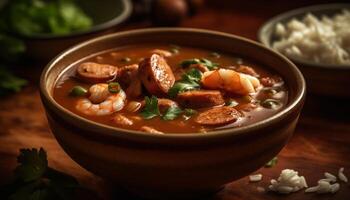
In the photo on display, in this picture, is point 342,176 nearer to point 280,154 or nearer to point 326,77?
point 280,154

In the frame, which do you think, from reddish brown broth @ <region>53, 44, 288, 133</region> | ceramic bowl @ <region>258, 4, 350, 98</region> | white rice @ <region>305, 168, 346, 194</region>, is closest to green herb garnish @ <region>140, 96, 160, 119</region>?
reddish brown broth @ <region>53, 44, 288, 133</region>

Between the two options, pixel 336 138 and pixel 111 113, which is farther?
pixel 336 138

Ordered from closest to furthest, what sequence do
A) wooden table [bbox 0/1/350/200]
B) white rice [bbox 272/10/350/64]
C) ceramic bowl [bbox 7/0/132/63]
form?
wooden table [bbox 0/1/350/200] < white rice [bbox 272/10/350/64] < ceramic bowl [bbox 7/0/132/63]

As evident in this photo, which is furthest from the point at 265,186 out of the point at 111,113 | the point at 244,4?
the point at 244,4

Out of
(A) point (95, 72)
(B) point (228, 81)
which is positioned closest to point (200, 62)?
(B) point (228, 81)

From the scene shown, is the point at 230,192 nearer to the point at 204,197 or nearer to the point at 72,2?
the point at 204,197

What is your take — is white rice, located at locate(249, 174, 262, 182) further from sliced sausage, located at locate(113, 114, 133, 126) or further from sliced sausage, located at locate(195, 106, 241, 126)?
sliced sausage, located at locate(113, 114, 133, 126)

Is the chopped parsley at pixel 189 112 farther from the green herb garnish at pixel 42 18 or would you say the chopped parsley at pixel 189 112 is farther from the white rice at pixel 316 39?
the green herb garnish at pixel 42 18
